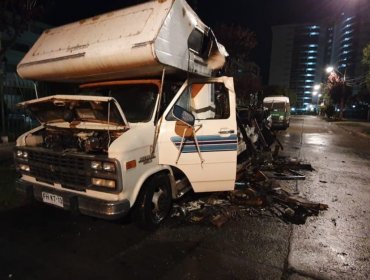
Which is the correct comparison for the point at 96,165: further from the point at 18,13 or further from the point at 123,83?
the point at 18,13

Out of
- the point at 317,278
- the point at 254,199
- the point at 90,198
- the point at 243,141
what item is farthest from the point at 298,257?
the point at 243,141

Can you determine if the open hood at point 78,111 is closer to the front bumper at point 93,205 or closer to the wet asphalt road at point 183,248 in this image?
the front bumper at point 93,205

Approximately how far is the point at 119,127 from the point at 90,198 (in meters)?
1.00

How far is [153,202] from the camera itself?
14.3 feet

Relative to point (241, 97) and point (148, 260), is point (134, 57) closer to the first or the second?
point (148, 260)

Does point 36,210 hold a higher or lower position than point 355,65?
lower

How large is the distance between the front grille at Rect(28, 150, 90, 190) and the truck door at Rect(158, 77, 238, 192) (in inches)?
44.5

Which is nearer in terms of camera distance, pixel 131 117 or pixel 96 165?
pixel 96 165

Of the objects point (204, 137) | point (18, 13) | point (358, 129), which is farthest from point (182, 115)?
point (358, 129)

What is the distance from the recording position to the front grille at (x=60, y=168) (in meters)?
3.75

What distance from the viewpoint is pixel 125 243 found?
13.2 ft

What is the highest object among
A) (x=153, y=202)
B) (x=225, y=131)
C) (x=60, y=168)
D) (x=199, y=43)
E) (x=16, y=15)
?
(x=16, y=15)

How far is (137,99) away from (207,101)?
1.20 m

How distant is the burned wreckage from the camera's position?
12.3 ft
